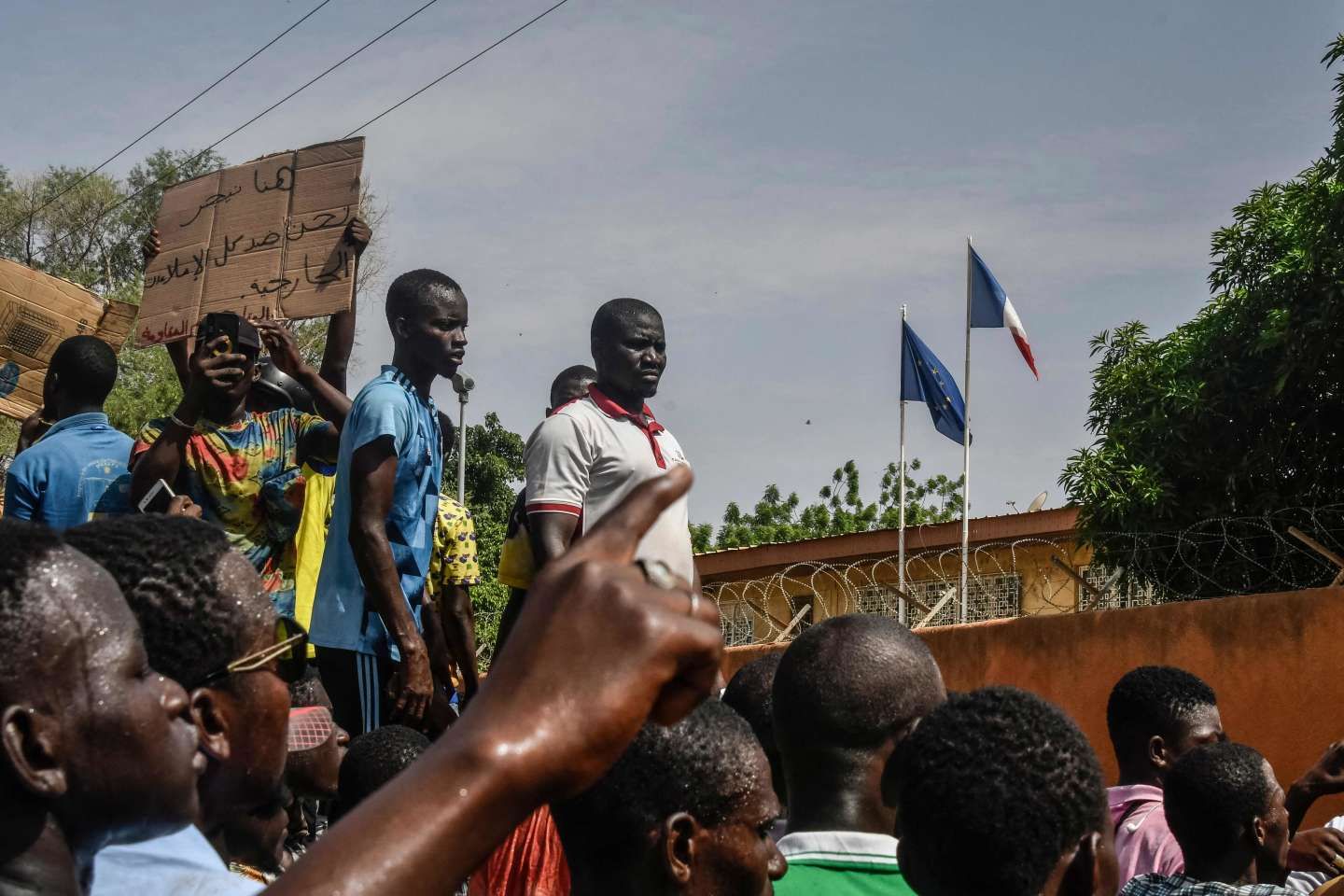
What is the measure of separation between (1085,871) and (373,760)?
2.20 metres

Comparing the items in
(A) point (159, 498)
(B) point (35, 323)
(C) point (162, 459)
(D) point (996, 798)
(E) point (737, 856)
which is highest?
(B) point (35, 323)

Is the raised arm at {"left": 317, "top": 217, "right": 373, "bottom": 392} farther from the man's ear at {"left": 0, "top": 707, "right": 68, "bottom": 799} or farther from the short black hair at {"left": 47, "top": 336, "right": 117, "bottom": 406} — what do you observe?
the man's ear at {"left": 0, "top": 707, "right": 68, "bottom": 799}

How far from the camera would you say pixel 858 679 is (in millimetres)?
3271

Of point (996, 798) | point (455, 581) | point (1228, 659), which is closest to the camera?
point (996, 798)

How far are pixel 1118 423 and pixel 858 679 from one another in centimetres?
1387

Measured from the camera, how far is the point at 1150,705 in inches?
205

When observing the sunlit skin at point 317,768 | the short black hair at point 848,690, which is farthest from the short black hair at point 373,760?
the short black hair at point 848,690

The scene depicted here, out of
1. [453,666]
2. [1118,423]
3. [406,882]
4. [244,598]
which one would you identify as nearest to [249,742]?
[244,598]

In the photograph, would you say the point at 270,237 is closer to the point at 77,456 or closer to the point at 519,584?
the point at 77,456

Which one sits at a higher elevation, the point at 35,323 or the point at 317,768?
the point at 35,323

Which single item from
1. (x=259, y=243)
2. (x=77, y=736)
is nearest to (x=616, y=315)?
(x=259, y=243)

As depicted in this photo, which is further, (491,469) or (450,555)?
(491,469)

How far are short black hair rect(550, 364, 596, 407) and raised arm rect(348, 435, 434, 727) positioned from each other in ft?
6.29

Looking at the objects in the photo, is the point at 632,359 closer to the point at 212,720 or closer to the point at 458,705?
the point at 458,705
